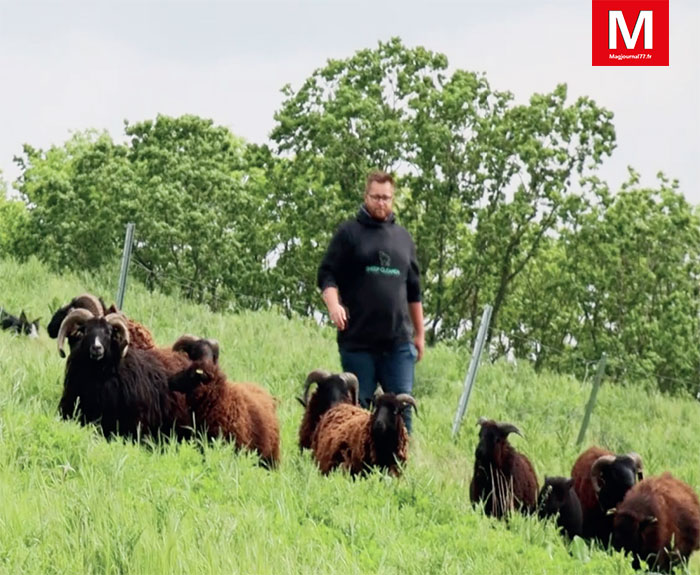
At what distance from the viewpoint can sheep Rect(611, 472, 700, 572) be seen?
1114cm

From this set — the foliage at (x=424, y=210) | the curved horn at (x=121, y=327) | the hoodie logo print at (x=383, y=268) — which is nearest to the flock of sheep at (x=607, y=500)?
the hoodie logo print at (x=383, y=268)

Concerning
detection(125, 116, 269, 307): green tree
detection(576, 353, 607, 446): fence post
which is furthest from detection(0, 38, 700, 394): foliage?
detection(576, 353, 607, 446): fence post

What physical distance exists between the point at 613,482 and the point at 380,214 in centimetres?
355

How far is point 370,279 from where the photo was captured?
11.0 m

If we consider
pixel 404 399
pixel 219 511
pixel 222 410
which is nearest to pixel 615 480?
pixel 404 399

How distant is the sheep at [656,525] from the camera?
1114 cm

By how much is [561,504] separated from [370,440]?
6.37 feet

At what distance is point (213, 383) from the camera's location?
10.9m

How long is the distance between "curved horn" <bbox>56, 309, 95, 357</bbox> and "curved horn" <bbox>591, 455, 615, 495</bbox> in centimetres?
496

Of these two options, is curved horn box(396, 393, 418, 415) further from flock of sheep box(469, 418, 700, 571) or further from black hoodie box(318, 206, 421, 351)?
flock of sheep box(469, 418, 700, 571)

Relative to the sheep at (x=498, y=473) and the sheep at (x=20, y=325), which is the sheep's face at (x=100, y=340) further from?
the sheep at (x=20, y=325)

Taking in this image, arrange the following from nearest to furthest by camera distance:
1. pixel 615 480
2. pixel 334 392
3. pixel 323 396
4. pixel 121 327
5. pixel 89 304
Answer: pixel 121 327
pixel 334 392
pixel 323 396
pixel 615 480
pixel 89 304

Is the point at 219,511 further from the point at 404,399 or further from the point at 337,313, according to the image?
the point at 404,399

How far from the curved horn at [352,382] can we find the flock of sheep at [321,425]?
21 mm
